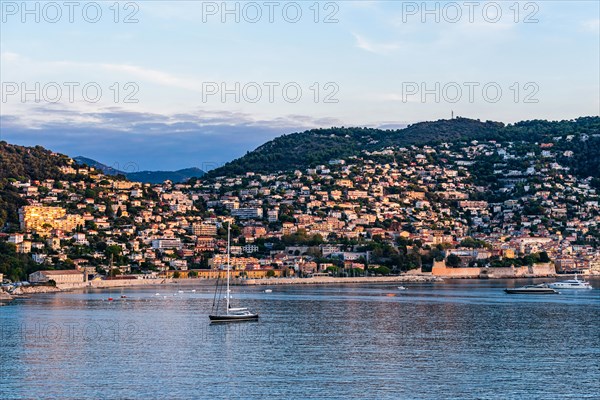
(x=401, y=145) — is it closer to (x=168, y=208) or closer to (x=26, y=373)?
(x=168, y=208)

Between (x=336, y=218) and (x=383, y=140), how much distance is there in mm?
64359

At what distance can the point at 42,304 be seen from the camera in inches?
2302

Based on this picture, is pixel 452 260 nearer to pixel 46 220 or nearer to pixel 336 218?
pixel 336 218

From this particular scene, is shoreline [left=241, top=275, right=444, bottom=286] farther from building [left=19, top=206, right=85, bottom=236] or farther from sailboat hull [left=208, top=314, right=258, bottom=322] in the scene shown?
sailboat hull [left=208, top=314, right=258, bottom=322]

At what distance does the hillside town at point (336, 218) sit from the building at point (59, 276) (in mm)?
199

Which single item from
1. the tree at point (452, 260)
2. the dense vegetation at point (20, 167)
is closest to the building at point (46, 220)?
the dense vegetation at point (20, 167)

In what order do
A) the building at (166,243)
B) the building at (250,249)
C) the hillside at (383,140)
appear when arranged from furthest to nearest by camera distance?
the hillside at (383,140)
the building at (250,249)
the building at (166,243)

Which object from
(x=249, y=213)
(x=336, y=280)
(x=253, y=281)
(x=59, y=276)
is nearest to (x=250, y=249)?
(x=249, y=213)

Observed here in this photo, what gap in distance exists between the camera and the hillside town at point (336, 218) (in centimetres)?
10275

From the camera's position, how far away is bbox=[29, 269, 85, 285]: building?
3145 inches

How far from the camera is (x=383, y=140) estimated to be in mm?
192500

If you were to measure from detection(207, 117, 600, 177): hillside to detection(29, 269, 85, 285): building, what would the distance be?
262 ft

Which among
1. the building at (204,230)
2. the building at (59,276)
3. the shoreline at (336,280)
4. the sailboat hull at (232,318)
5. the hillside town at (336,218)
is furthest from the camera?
the building at (204,230)

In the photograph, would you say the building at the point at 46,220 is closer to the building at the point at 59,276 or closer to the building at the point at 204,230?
the building at the point at 204,230
